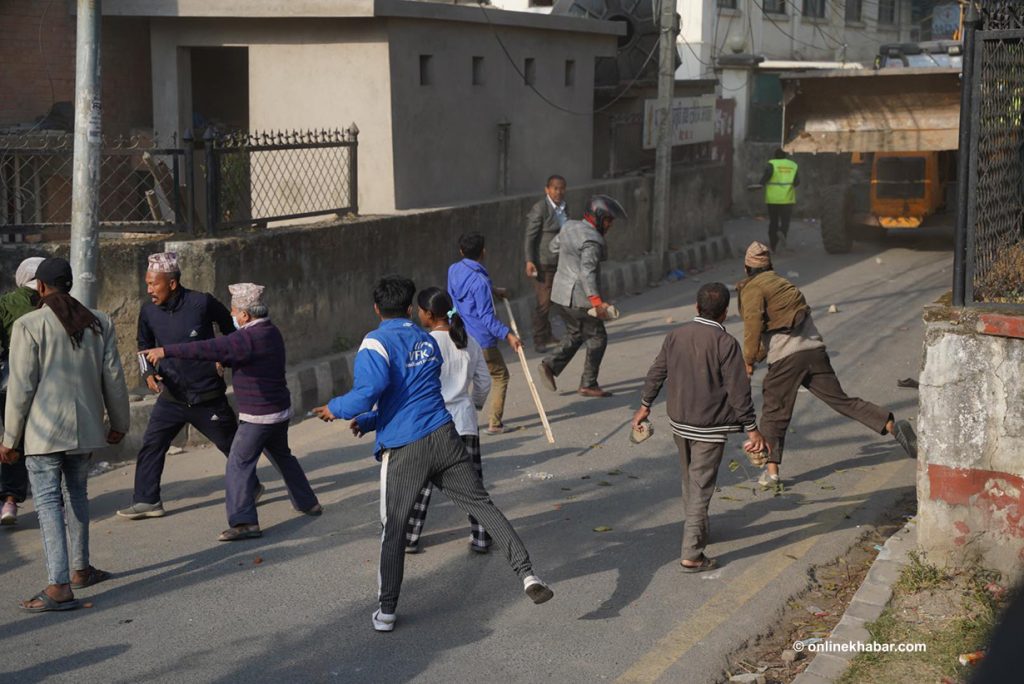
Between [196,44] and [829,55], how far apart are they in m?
26.5

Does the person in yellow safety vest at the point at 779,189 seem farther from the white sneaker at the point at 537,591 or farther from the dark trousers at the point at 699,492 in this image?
the white sneaker at the point at 537,591

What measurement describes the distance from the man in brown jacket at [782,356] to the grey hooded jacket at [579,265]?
237 centimetres

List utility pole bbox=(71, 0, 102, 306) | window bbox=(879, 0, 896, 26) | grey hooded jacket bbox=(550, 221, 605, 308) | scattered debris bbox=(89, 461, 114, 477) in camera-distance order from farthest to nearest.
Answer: window bbox=(879, 0, 896, 26), grey hooded jacket bbox=(550, 221, 605, 308), scattered debris bbox=(89, 461, 114, 477), utility pole bbox=(71, 0, 102, 306)

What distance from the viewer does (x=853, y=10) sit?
124 ft

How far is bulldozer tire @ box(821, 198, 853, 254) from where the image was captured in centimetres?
2038

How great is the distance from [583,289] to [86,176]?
426 centimetres

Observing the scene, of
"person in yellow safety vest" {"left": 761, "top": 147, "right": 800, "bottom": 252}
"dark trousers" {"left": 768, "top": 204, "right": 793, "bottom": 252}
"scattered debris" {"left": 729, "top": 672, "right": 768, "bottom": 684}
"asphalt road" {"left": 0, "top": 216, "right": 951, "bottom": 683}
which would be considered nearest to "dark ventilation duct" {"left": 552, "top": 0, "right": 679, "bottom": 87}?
"person in yellow safety vest" {"left": 761, "top": 147, "right": 800, "bottom": 252}

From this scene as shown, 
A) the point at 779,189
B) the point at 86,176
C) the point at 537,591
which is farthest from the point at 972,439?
the point at 779,189

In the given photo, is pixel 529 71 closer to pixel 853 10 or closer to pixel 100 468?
pixel 100 468

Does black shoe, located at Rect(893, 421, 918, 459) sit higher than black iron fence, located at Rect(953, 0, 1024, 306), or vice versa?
black iron fence, located at Rect(953, 0, 1024, 306)

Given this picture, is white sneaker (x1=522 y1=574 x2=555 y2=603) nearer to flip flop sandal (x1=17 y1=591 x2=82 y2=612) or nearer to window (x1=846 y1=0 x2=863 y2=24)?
flip flop sandal (x1=17 y1=591 x2=82 y2=612)

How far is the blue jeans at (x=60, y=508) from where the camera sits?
603 centimetres

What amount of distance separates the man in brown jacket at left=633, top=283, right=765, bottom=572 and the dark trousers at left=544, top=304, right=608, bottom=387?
4057 millimetres

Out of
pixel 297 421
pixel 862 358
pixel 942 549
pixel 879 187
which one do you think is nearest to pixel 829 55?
pixel 879 187
